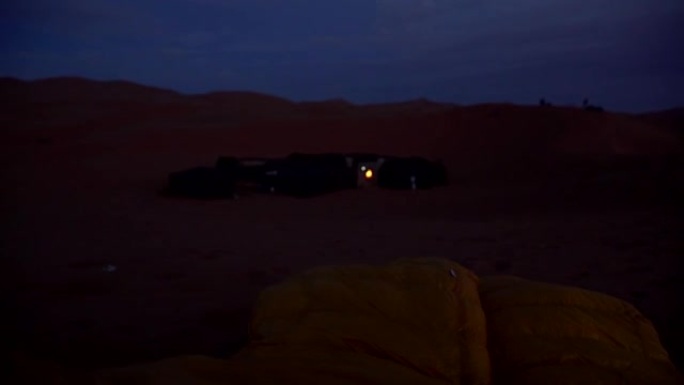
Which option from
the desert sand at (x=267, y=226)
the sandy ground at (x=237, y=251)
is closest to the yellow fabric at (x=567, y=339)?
the desert sand at (x=267, y=226)

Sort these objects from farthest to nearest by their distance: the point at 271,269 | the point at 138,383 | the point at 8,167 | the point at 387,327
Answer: the point at 8,167 → the point at 271,269 → the point at 387,327 → the point at 138,383

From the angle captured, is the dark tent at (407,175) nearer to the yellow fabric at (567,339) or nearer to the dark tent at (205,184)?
the dark tent at (205,184)

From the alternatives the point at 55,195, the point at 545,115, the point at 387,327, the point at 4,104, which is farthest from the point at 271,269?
the point at 4,104

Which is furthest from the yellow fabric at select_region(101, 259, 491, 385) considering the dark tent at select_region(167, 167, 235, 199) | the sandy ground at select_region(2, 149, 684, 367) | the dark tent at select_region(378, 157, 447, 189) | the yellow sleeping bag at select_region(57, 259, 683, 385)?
the dark tent at select_region(378, 157, 447, 189)

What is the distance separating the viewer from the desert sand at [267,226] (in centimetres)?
588

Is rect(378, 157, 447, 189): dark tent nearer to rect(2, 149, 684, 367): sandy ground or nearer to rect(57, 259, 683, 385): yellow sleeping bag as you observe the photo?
rect(2, 149, 684, 367): sandy ground

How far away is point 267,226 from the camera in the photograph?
11211mm

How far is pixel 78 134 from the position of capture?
29516mm

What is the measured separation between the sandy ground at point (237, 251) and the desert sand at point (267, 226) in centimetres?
3

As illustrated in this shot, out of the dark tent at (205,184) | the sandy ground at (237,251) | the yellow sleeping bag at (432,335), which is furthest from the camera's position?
the dark tent at (205,184)

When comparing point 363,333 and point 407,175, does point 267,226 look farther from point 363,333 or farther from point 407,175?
point 363,333

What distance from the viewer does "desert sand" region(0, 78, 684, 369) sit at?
5875 millimetres

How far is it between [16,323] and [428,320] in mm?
3109

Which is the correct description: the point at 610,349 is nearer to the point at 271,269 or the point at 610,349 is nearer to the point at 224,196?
the point at 271,269
